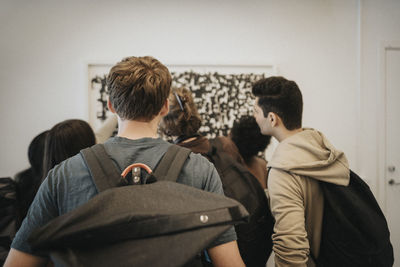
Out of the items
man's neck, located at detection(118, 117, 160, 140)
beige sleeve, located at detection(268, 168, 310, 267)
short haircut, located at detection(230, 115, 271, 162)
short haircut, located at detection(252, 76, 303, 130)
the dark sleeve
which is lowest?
beige sleeve, located at detection(268, 168, 310, 267)

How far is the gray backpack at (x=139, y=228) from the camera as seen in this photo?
0.43 m

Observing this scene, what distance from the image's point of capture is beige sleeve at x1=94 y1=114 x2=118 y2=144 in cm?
147

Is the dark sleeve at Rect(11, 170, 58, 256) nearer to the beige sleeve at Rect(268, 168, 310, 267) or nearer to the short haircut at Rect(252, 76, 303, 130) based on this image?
the beige sleeve at Rect(268, 168, 310, 267)

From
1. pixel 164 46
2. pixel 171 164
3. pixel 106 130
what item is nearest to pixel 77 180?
pixel 171 164

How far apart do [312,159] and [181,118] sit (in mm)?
615

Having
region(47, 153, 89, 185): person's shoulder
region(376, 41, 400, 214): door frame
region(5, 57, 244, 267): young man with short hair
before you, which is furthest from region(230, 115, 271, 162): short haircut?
region(376, 41, 400, 214): door frame

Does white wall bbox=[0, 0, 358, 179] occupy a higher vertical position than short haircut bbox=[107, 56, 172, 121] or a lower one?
higher

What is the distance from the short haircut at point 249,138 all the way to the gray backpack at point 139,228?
3.06 ft

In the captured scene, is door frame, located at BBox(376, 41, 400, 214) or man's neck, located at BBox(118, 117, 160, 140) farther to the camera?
door frame, located at BBox(376, 41, 400, 214)

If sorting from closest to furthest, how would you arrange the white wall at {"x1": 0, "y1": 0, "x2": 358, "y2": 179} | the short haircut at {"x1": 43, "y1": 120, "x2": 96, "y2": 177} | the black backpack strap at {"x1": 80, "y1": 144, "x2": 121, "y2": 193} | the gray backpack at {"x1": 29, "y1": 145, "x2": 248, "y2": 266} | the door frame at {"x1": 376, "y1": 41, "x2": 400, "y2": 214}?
the gray backpack at {"x1": 29, "y1": 145, "x2": 248, "y2": 266} → the black backpack strap at {"x1": 80, "y1": 144, "x2": 121, "y2": 193} → the short haircut at {"x1": 43, "y1": 120, "x2": 96, "y2": 177} → the white wall at {"x1": 0, "y1": 0, "x2": 358, "y2": 179} → the door frame at {"x1": 376, "y1": 41, "x2": 400, "y2": 214}

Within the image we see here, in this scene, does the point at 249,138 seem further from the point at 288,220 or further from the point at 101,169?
the point at 101,169

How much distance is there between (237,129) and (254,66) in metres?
0.63

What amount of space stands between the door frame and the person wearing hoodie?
4.61 ft

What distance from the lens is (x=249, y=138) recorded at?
4.66 feet
